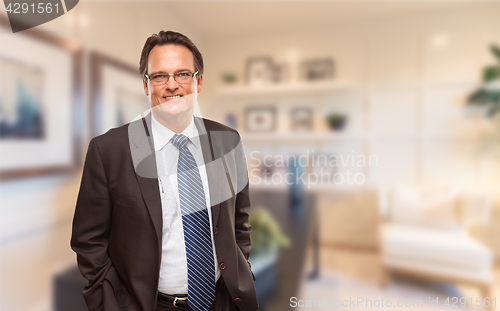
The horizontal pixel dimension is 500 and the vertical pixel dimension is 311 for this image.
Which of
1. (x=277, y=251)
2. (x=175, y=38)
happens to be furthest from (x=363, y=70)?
(x=277, y=251)

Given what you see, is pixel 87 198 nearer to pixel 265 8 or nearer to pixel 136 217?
pixel 136 217

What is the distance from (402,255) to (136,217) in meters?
1.09

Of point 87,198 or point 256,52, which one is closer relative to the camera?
point 87,198

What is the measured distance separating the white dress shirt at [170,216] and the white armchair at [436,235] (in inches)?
31.7

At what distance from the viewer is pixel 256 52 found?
1.12 meters

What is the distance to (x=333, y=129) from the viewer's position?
1.07 m

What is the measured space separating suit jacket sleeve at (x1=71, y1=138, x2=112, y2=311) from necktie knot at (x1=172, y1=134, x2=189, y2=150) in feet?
0.64

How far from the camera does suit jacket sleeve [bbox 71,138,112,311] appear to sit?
653 mm

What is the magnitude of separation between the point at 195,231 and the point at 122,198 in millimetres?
211

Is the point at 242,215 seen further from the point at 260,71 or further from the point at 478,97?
the point at 478,97

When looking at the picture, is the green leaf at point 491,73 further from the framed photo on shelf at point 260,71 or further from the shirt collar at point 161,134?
the shirt collar at point 161,134

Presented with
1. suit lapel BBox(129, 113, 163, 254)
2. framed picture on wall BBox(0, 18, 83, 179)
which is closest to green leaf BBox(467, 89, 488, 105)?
suit lapel BBox(129, 113, 163, 254)

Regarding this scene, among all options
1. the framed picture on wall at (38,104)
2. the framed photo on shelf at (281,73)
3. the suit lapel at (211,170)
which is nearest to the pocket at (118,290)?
the suit lapel at (211,170)

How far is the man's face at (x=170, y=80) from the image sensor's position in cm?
67
